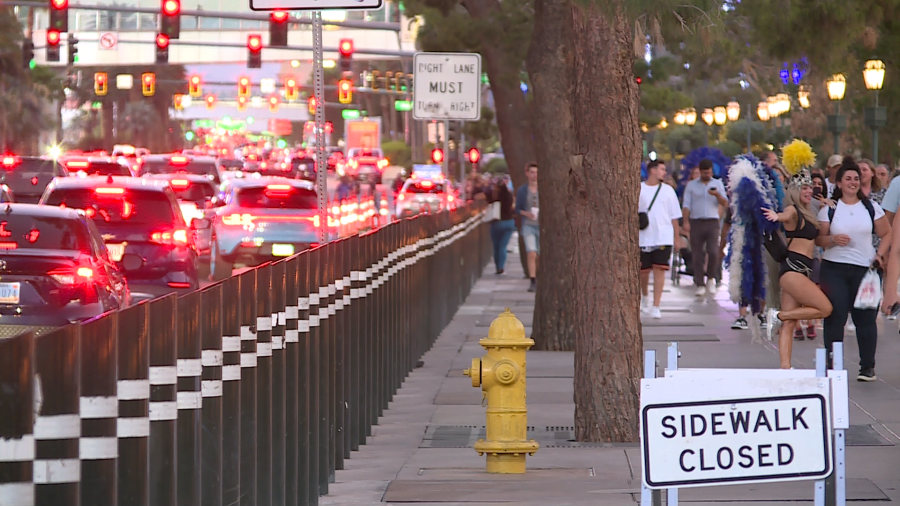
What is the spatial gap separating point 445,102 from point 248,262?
622cm

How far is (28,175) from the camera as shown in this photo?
28094mm

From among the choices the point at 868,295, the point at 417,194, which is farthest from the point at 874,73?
the point at 417,194

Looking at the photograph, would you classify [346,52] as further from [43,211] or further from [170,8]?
[43,211]

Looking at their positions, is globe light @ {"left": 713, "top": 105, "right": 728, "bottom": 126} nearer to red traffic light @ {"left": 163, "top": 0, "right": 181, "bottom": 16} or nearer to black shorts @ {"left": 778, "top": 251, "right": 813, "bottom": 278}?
red traffic light @ {"left": 163, "top": 0, "right": 181, "bottom": 16}

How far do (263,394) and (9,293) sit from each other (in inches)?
214

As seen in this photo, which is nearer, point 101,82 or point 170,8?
point 170,8

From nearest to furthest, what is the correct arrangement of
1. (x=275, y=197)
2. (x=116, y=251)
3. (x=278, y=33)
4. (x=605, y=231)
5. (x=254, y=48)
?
(x=605, y=231), (x=116, y=251), (x=275, y=197), (x=278, y=33), (x=254, y=48)

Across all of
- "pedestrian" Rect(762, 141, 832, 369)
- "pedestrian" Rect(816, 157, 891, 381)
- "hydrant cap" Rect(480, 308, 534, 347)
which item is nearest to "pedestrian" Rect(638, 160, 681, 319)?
"pedestrian" Rect(762, 141, 832, 369)

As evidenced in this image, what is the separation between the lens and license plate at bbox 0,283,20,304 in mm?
12133

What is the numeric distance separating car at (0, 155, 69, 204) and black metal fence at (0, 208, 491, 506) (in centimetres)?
1660

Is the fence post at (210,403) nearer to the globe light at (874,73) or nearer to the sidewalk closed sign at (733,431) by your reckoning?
the sidewalk closed sign at (733,431)

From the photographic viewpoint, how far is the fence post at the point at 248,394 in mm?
6891

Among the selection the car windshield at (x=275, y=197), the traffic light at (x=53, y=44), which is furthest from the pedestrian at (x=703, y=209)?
the traffic light at (x=53, y=44)

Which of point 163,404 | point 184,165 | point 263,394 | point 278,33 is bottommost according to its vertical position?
point 263,394
